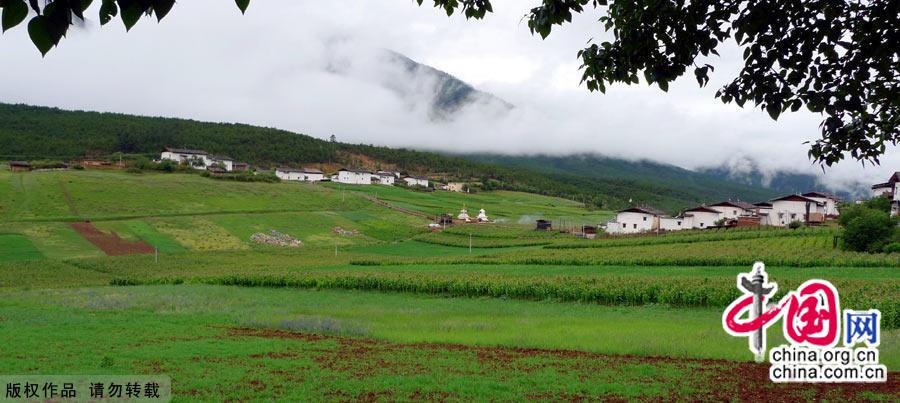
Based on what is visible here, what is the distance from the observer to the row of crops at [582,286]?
30.1m

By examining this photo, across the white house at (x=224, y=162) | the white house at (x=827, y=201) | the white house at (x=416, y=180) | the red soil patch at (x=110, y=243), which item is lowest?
Result: the red soil patch at (x=110, y=243)

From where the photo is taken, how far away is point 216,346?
1908 centimetres

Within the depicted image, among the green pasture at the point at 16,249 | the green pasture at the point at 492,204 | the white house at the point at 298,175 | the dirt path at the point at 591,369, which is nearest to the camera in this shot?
the dirt path at the point at 591,369

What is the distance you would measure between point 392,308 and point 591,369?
19.8 m

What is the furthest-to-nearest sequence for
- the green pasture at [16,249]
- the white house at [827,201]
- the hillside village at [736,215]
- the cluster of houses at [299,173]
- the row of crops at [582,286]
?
1. the cluster of houses at [299,173]
2. the white house at [827,201]
3. the hillside village at [736,215]
4. the green pasture at [16,249]
5. the row of crops at [582,286]

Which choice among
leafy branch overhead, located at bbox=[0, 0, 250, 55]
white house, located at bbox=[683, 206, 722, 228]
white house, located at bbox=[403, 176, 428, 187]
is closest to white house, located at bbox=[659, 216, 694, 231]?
white house, located at bbox=[683, 206, 722, 228]

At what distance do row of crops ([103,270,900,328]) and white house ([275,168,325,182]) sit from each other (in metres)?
111

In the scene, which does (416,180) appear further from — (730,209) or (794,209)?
(794,209)

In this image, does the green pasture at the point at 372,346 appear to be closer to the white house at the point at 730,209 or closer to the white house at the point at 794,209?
the white house at the point at 794,209

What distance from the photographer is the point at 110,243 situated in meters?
68.9

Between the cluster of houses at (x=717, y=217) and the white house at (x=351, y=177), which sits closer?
the cluster of houses at (x=717, y=217)

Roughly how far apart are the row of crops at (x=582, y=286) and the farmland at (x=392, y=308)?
0.39 feet

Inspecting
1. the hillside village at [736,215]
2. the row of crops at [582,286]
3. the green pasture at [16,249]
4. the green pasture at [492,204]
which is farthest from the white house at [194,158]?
the row of crops at [582,286]

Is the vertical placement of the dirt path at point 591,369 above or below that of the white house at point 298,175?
below
